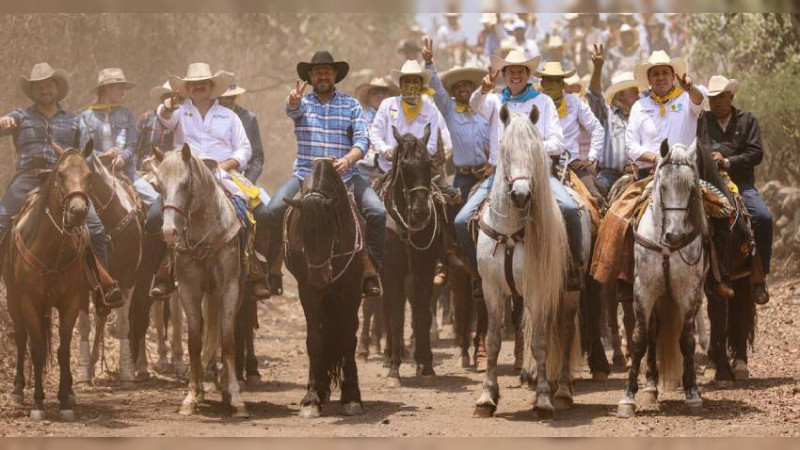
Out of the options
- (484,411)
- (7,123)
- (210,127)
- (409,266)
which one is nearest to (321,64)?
(210,127)

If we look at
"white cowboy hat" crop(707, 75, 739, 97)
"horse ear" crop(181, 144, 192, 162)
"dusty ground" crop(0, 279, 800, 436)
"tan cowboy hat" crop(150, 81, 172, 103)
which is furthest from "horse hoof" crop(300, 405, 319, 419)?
"tan cowboy hat" crop(150, 81, 172, 103)

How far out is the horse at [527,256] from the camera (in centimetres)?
1152

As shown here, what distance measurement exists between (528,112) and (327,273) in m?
2.65

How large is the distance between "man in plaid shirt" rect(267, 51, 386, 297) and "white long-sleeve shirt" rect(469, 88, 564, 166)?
1.31m

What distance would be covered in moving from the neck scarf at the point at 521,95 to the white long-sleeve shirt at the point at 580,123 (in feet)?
4.65

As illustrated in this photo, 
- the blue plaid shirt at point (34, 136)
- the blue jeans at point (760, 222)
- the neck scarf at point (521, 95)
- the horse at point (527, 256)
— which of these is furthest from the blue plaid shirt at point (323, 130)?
the blue jeans at point (760, 222)

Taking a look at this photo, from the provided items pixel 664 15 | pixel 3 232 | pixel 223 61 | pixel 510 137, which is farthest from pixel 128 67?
pixel 510 137

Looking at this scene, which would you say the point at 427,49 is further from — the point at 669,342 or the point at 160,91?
the point at 669,342

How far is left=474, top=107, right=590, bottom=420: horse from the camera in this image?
→ 11516 mm

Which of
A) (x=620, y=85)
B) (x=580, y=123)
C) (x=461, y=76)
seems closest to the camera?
(x=580, y=123)

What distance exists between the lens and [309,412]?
12.2m

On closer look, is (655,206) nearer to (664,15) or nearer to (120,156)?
(120,156)

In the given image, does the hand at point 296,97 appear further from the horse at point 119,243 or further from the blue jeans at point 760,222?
the blue jeans at point 760,222

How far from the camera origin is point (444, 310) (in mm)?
21953
